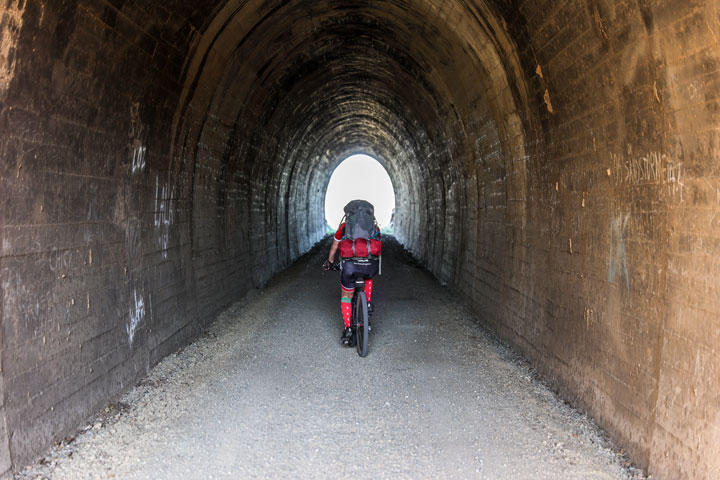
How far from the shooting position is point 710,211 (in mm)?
2857

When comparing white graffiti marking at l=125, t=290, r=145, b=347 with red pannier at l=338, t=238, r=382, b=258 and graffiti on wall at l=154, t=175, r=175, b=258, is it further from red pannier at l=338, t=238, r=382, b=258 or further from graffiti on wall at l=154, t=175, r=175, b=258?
red pannier at l=338, t=238, r=382, b=258

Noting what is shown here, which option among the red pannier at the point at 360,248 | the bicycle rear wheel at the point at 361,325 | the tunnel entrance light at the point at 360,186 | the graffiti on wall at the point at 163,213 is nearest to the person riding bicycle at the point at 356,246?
the red pannier at the point at 360,248

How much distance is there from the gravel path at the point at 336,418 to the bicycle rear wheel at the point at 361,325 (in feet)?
0.42

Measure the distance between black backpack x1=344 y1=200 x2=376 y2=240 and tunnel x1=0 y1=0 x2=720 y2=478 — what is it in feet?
5.63

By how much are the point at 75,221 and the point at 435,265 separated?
32.0 feet

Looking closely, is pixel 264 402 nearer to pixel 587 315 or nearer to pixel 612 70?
pixel 587 315

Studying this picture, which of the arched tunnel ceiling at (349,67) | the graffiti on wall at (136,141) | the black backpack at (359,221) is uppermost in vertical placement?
the arched tunnel ceiling at (349,67)

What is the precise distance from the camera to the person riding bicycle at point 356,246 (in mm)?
6219

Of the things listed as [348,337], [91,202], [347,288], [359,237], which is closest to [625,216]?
[359,237]

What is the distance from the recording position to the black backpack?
6207 millimetres

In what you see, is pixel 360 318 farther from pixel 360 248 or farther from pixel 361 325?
pixel 360 248

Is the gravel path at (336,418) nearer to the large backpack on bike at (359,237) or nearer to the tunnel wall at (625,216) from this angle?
the tunnel wall at (625,216)

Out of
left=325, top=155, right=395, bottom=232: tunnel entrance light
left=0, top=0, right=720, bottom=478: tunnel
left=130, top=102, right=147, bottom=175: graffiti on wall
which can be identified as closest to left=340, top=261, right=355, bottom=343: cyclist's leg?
left=0, top=0, right=720, bottom=478: tunnel

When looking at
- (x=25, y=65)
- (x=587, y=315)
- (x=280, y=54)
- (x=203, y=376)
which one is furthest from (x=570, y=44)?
(x=280, y=54)
